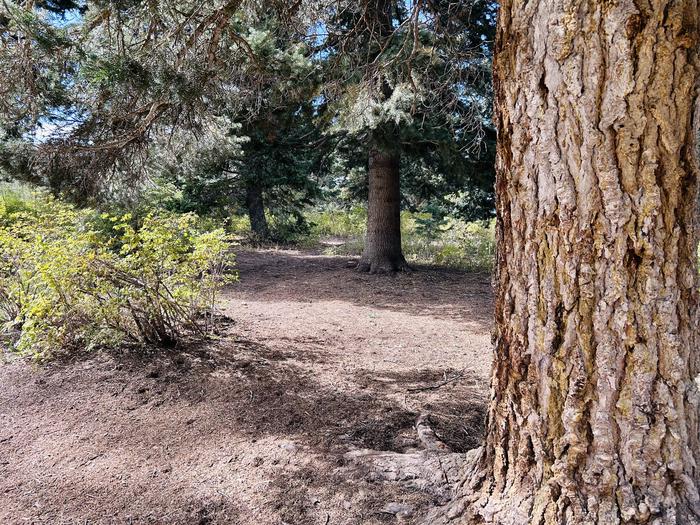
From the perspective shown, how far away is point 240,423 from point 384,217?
601cm

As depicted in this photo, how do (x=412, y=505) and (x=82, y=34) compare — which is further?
(x=82, y=34)

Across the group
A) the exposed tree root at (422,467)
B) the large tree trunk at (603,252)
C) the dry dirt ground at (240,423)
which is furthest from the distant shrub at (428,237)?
the large tree trunk at (603,252)

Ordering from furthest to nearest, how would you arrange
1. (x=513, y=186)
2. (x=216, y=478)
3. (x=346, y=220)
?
(x=346, y=220), (x=216, y=478), (x=513, y=186)

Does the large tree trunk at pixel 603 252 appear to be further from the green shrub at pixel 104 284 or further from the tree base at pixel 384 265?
the tree base at pixel 384 265

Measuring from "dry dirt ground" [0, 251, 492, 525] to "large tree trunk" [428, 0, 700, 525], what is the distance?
2.48 ft

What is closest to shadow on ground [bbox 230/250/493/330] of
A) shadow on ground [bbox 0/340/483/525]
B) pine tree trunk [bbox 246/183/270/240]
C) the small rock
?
shadow on ground [bbox 0/340/483/525]

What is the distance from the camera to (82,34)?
11.4ft

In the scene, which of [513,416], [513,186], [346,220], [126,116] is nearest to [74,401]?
[126,116]

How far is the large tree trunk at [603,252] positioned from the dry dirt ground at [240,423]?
2.48 feet

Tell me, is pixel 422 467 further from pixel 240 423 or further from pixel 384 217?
pixel 384 217

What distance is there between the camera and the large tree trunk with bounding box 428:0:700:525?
1.32m

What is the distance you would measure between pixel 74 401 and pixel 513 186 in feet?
9.93

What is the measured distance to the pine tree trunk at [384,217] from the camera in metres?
8.39

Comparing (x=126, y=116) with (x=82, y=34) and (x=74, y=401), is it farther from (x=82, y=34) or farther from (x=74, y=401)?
(x=74, y=401)
